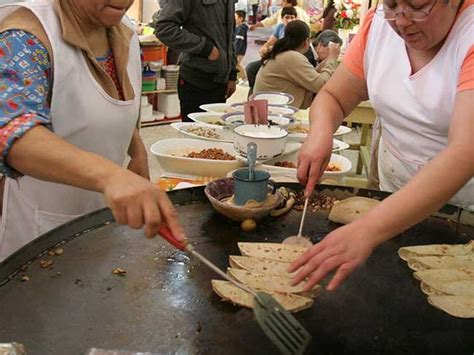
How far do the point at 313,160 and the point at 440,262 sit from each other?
51cm

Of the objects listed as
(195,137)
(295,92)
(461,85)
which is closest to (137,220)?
(461,85)

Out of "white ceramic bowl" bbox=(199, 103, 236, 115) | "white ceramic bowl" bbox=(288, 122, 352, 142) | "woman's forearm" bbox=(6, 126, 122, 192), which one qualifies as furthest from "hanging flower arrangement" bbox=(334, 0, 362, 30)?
"woman's forearm" bbox=(6, 126, 122, 192)

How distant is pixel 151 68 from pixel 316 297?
19.0 ft

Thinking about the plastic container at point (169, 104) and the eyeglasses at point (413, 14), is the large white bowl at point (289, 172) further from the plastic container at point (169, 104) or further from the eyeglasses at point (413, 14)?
the plastic container at point (169, 104)

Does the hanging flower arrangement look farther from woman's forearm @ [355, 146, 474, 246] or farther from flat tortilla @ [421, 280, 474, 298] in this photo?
woman's forearm @ [355, 146, 474, 246]

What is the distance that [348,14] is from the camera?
23.8 feet

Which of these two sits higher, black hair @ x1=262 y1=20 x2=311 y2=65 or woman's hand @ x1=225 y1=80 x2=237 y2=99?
black hair @ x1=262 y1=20 x2=311 y2=65

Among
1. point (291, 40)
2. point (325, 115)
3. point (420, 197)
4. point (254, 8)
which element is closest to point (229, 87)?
point (291, 40)

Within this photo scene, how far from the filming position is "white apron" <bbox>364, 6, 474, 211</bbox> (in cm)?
167

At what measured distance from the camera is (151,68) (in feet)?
22.5

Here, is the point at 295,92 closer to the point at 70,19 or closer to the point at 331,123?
the point at 331,123

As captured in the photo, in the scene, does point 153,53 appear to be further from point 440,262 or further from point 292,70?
point 440,262

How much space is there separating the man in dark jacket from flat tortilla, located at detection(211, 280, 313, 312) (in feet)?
9.01

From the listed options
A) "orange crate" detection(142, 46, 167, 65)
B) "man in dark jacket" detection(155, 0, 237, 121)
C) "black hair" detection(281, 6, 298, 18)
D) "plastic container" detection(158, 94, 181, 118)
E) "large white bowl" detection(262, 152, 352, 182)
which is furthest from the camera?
"black hair" detection(281, 6, 298, 18)
